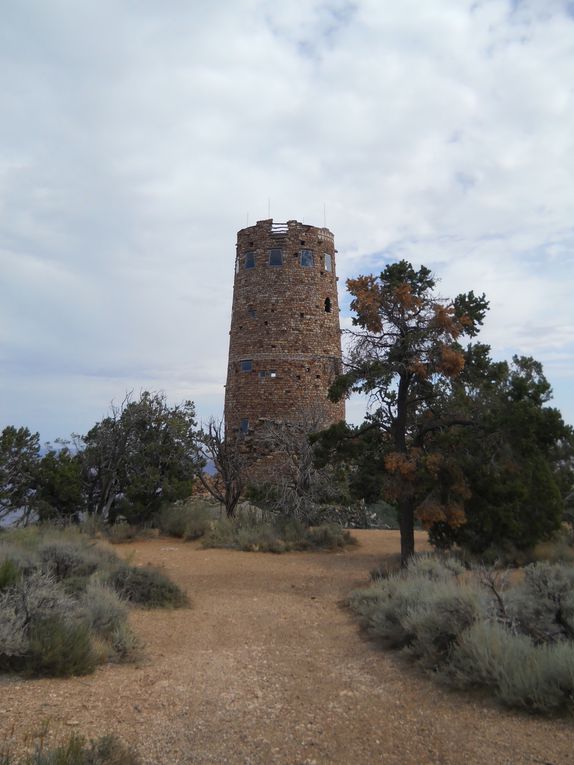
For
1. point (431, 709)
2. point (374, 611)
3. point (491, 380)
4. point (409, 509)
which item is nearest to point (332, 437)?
point (409, 509)

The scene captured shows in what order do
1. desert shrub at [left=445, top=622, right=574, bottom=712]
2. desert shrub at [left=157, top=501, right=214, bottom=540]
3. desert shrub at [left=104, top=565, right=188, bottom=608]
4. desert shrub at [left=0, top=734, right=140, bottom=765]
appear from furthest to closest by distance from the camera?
desert shrub at [left=157, top=501, right=214, bottom=540], desert shrub at [left=104, top=565, right=188, bottom=608], desert shrub at [left=445, top=622, right=574, bottom=712], desert shrub at [left=0, top=734, right=140, bottom=765]

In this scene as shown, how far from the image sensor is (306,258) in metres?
25.4

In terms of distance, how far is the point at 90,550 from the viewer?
35.2 feet

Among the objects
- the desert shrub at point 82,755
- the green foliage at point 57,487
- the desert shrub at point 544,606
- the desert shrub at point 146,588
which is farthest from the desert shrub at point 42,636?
the green foliage at point 57,487

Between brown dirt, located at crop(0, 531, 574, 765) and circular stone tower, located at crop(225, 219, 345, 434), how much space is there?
16114 millimetres

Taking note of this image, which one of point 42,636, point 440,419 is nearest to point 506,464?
point 440,419

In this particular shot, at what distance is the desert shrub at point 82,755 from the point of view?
348 centimetres

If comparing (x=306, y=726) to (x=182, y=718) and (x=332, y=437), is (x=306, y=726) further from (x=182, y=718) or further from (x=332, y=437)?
(x=332, y=437)

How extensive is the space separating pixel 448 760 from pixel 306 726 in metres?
1.18

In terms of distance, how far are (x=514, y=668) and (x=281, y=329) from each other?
65.7ft

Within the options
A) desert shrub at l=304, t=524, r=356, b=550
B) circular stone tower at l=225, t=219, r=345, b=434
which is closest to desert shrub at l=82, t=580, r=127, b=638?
desert shrub at l=304, t=524, r=356, b=550

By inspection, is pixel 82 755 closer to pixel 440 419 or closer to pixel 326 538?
pixel 440 419

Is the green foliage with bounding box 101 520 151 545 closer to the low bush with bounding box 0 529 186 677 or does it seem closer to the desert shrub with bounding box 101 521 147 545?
the desert shrub with bounding box 101 521 147 545

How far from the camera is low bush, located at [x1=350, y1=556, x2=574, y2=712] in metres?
4.90
